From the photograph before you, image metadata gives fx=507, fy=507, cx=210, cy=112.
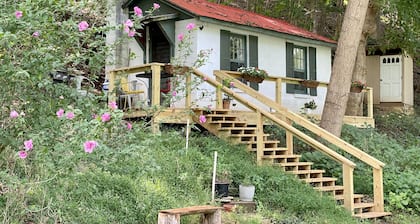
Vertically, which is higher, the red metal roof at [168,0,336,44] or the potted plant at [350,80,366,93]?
the red metal roof at [168,0,336,44]

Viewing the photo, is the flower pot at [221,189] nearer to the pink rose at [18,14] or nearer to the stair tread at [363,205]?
the stair tread at [363,205]

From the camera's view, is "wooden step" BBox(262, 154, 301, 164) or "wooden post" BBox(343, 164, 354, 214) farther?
"wooden step" BBox(262, 154, 301, 164)

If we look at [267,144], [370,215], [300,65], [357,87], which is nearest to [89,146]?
[370,215]

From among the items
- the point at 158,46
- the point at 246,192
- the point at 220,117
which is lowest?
A: the point at 246,192

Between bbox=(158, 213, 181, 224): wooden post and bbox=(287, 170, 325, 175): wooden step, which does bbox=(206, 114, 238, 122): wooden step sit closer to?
bbox=(287, 170, 325, 175): wooden step

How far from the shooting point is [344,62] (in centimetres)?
1043

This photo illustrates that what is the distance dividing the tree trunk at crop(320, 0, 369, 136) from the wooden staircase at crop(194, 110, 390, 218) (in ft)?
4.56

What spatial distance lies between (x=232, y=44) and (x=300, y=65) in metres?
2.90

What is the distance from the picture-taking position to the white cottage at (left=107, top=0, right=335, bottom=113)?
12.2 metres

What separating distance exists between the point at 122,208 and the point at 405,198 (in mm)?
5109

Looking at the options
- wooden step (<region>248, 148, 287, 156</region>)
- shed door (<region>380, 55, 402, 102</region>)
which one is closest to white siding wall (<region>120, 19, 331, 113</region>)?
wooden step (<region>248, 148, 287, 156</region>)

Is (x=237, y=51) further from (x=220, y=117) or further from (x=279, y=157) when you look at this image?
(x=279, y=157)

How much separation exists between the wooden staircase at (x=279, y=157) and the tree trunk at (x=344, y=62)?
1.39 m

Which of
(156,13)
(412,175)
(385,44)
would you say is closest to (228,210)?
(412,175)
